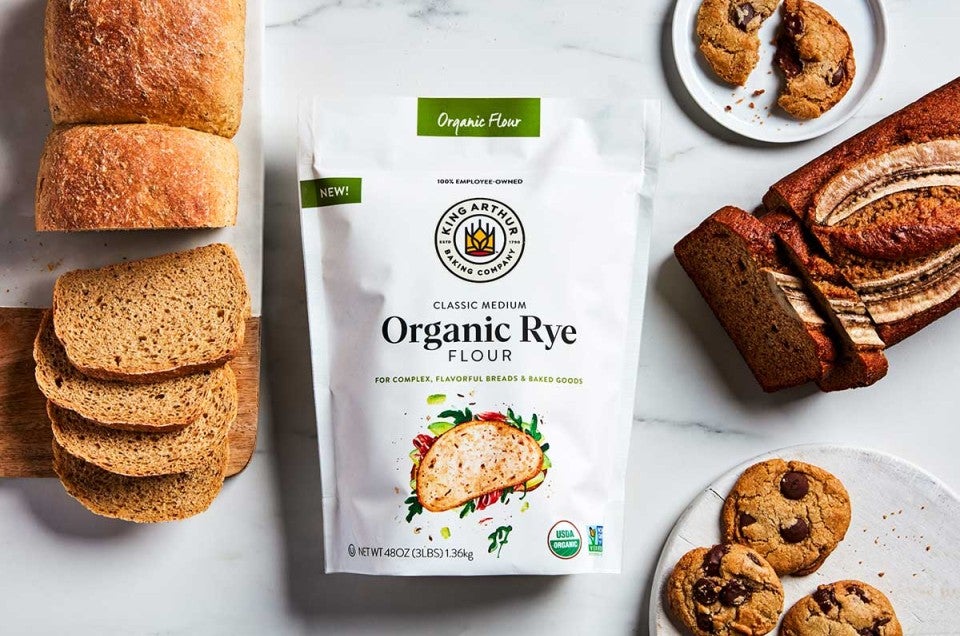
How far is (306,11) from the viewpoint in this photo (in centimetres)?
197

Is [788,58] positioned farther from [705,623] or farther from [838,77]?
[705,623]

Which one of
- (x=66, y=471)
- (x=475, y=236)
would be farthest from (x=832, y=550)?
(x=66, y=471)

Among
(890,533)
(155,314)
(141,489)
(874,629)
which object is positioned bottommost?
(874,629)

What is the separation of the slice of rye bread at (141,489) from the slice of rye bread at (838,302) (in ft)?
4.25

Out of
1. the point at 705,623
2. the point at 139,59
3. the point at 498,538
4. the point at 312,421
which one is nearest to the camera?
the point at 139,59

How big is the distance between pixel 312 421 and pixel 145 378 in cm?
39

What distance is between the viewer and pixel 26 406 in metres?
1.92

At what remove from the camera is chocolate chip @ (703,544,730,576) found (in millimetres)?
1894

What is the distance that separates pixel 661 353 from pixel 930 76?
917 mm

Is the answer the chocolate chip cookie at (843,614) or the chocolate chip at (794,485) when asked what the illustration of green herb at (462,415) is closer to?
the chocolate chip at (794,485)

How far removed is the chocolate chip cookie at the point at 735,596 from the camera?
1876 mm

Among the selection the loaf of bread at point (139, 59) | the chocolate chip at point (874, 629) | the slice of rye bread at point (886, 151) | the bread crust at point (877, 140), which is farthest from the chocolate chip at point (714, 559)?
the loaf of bread at point (139, 59)

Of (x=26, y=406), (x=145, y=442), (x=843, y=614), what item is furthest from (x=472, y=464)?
(x=26, y=406)

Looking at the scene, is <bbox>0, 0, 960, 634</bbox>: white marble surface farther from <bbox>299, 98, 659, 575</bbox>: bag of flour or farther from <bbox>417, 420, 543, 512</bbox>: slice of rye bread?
<bbox>417, 420, 543, 512</bbox>: slice of rye bread
